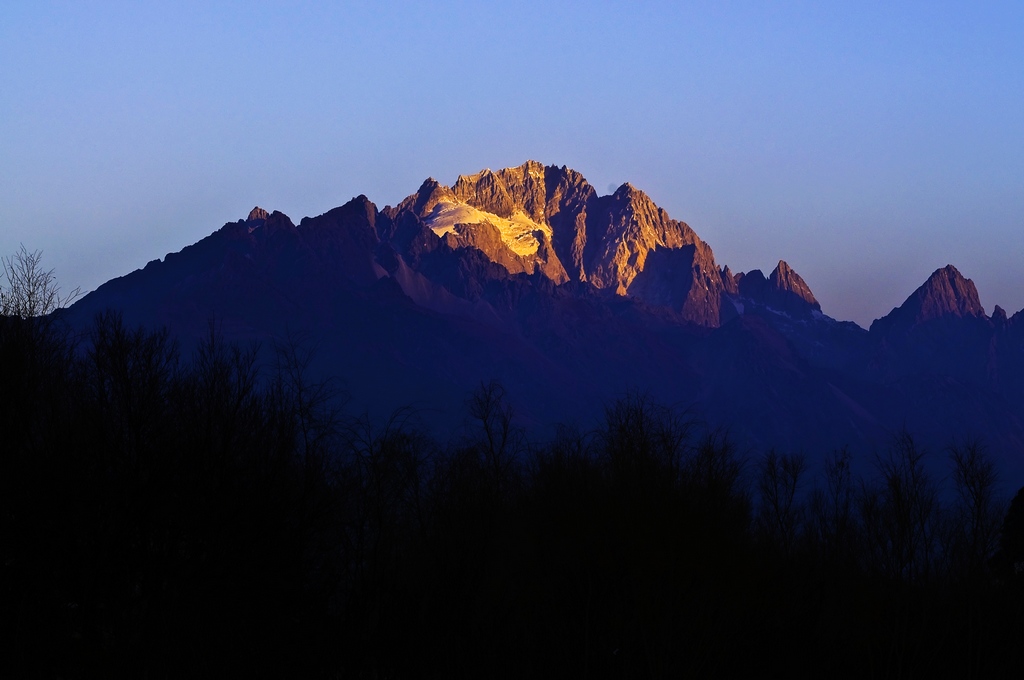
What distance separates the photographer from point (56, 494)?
71.2ft

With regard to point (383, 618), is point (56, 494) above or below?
above

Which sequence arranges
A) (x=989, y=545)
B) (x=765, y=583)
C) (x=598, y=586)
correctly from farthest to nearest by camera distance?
1. (x=989, y=545)
2. (x=765, y=583)
3. (x=598, y=586)

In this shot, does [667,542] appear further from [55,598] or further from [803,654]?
[55,598]

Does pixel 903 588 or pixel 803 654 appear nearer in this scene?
pixel 803 654

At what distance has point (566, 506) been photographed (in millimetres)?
35438

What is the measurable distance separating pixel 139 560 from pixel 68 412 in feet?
16.7

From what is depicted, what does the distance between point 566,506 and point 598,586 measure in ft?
25.0

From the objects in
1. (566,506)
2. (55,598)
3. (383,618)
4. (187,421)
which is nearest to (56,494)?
(55,598)

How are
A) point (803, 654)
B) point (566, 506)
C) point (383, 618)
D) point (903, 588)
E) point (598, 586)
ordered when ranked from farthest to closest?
point (903, 588), point (566, 506), point (598, 586), point (803, 654), point (383, 618)

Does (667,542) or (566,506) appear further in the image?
(566,506)

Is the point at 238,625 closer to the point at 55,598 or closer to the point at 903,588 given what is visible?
the point at 55,598

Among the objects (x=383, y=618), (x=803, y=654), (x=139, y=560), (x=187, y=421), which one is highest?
(x=187, y=421)

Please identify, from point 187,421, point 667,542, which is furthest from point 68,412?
point 667,542

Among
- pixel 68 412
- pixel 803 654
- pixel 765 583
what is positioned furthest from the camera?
pixel 765 583
